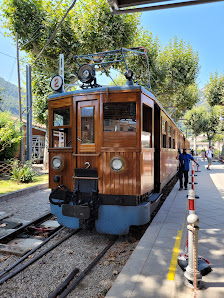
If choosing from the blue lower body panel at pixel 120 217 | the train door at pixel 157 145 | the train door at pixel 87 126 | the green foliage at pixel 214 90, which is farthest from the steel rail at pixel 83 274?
the green foliage at pixel 214 90

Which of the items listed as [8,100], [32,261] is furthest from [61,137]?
[8,100]

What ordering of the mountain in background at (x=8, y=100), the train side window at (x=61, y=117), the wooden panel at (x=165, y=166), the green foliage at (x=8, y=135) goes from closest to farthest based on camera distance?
the train side window at (x=61, y=117), the wooden panel at (x=165, y=166), the green foliage at (x=8, y=135), the mountain in background at (x=8, y=100)

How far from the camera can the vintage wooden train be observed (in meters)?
4.33

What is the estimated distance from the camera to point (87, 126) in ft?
15.5

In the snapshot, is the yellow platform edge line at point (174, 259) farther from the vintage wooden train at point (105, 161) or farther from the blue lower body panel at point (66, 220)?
the blue lower body panel at point (66, 220)

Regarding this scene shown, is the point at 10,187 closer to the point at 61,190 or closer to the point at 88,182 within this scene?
the point at 61,190

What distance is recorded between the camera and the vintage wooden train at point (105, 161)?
433cm

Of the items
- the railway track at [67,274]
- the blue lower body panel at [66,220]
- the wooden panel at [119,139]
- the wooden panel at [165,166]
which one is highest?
the wooden panel at [119,139]

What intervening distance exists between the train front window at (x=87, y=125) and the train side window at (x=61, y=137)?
0.51 metres

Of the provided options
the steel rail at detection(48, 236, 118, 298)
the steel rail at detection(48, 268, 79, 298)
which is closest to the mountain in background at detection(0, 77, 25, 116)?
the steel rail at detection(48, 236, 118, 298)

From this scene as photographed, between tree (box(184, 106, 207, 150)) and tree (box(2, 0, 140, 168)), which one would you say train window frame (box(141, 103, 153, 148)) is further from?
tree (box(184, 106, 207, 150))

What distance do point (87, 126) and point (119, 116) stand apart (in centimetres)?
71

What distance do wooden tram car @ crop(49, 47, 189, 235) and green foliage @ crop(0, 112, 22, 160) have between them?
29.3ft

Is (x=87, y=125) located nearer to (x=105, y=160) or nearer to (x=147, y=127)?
(x=105, y=160)
